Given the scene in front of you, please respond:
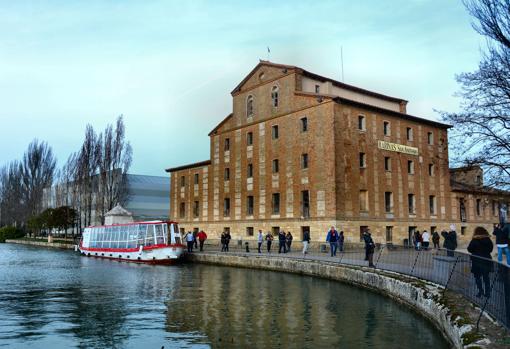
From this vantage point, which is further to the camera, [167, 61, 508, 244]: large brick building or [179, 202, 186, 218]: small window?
[179, 202, 186, 218]: small window

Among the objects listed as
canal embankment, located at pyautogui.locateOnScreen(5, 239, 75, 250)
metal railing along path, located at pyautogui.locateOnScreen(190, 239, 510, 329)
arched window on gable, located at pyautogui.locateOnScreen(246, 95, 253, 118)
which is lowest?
canal embankment, located at pyautogui.locateOnScreen(5, 239, 75, 250)

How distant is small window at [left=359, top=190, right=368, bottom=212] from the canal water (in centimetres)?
1491

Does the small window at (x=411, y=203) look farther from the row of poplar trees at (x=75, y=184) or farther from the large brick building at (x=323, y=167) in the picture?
the row of poplar trees at (x=75, y=184)

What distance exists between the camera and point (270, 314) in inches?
495

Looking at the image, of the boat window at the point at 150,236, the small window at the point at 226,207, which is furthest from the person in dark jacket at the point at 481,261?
the small window at the point at 226,207

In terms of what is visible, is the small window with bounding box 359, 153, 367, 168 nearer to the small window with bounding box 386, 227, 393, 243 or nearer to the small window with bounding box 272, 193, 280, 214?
the small window with bounding box 386, 227, 393, 243

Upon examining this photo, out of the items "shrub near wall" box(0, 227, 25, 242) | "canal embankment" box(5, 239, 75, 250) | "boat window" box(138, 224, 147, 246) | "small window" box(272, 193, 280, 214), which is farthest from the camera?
"shrub near wall" box(0, 227, 25, 242)

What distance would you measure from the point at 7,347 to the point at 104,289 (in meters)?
8.90

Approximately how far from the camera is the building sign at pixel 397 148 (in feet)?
120

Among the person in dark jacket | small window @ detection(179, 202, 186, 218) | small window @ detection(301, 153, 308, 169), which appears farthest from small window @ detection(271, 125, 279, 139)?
the person in dark jacket

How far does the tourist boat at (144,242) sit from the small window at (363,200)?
43.6 ft

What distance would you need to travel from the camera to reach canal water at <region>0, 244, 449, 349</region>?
976 cm

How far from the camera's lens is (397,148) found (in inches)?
1485

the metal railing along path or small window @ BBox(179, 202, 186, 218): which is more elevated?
small window @ BBox(179, 202, 186, 218)
